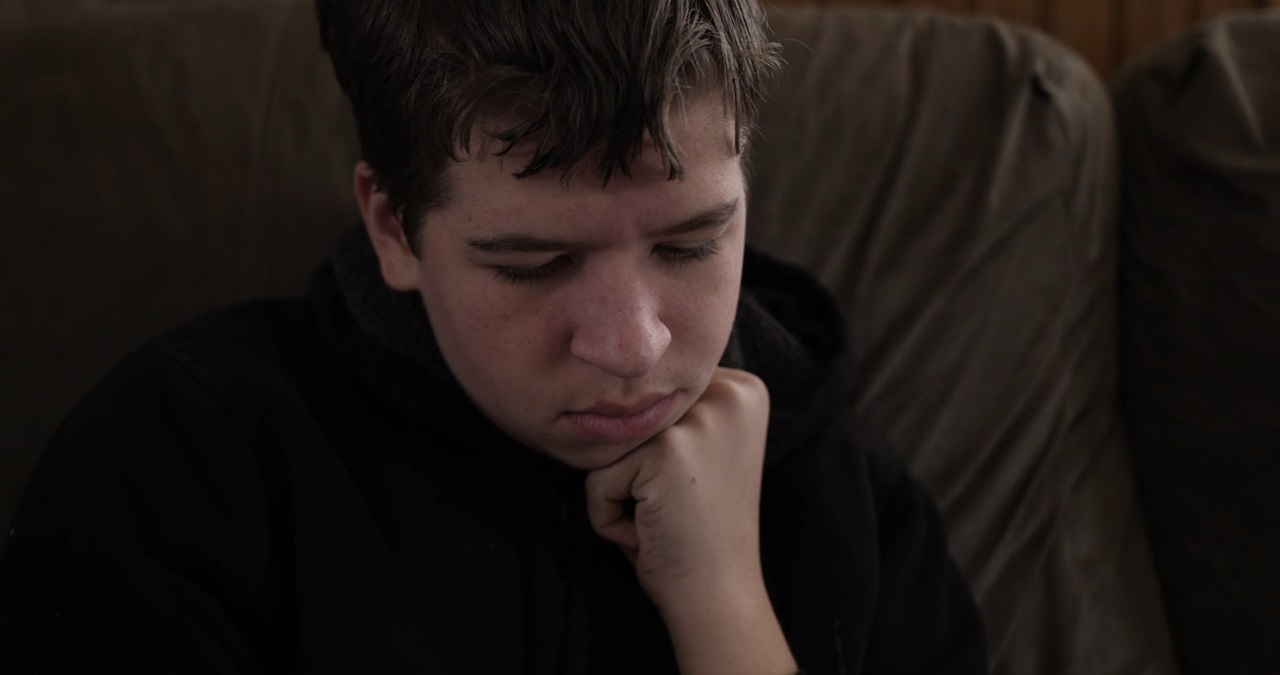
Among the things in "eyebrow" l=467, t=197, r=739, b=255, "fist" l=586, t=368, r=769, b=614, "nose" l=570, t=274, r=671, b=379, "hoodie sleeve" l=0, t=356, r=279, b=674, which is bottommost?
"fist" l=586, t=368, r=769, b=614

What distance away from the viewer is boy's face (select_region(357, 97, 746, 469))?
765 millimetres

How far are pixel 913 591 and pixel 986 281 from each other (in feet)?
1.18

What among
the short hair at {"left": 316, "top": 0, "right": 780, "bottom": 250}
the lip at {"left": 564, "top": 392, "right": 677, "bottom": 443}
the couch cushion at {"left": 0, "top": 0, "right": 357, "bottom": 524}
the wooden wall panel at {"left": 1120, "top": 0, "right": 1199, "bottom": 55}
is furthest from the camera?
the wooden wall panel at {"left": 1120, "top": 0, "right": 1199, "bottom": 55}

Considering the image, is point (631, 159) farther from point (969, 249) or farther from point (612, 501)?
point (969, 249)

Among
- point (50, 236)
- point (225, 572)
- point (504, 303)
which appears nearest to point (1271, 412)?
point (504, 303)

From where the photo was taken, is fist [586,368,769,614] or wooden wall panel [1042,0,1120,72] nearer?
fist [586,368,769,614]

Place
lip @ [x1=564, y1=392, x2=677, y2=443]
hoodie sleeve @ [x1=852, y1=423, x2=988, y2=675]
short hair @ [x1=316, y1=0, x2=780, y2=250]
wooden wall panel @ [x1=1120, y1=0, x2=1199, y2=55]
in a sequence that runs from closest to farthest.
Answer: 1. short hair @ [x1=316, y1=0, x2=780, y2=250]
2. lip @ [x1=564, y1=392, x2=677, y2=443]
3. hoodie sleeve @ [x1=852, y1=423, x2=988, y2=675]
4. wooden wall panel @ [x1=1120, y1=0, x2=1199, y2=55]

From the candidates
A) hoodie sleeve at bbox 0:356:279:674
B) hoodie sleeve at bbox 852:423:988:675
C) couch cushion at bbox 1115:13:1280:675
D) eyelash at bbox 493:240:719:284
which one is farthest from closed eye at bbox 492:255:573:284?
couch cushion at bbox 1115:13:1280:675

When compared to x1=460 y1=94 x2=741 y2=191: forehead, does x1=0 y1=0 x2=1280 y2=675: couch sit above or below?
below

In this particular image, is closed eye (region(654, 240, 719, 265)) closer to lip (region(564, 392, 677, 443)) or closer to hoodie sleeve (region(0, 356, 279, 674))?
lip (region(564, 392, 677, 443))

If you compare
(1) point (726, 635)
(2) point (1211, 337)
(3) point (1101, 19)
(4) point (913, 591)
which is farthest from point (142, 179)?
(3) point (1101, 19)

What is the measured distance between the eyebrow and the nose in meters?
0.04

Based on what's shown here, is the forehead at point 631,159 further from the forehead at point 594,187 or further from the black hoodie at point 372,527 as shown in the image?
the black hoodie at point 372,527

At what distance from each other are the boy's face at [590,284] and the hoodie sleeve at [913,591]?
0.27 metres
